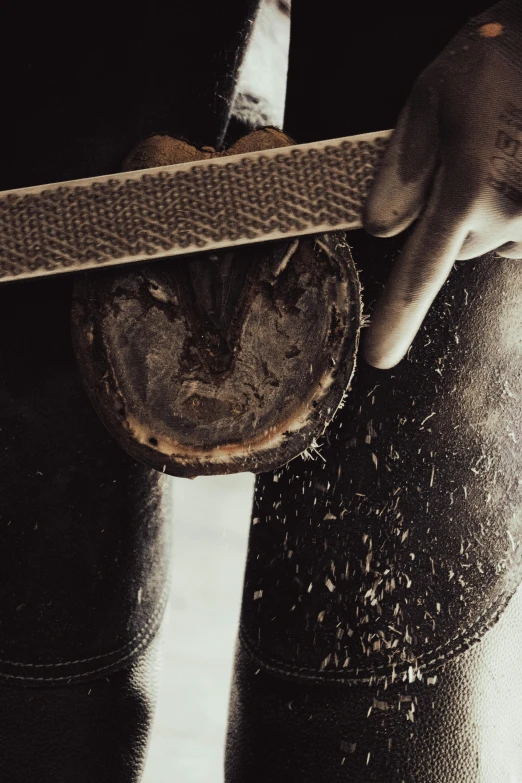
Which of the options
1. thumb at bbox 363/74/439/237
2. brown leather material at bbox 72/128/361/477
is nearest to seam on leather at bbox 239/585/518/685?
brown leather material at bbox 72/128/361/477

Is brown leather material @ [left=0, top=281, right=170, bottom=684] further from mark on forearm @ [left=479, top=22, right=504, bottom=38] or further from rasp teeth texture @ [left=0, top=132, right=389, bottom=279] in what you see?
mark on forearm @ [left=479, top=22, right=504, bottom=38]

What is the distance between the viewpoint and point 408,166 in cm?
76

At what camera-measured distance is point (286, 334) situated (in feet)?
2.74

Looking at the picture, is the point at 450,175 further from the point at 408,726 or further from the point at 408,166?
the point at 408,726

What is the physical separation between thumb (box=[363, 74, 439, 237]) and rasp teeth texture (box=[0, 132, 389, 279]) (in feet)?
0.06

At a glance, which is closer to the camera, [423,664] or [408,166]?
[408,166]

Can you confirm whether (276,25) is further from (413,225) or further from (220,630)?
(220,630)

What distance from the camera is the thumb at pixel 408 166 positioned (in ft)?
2.47


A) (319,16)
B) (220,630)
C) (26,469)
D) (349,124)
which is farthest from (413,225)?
(220,630)

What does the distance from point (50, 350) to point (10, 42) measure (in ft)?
0.96

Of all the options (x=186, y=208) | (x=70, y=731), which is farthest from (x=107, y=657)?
(x=186, y=208)

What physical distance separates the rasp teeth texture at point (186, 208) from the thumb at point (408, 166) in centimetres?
2

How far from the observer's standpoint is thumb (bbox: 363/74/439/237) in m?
0.75

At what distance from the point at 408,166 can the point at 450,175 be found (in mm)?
36
